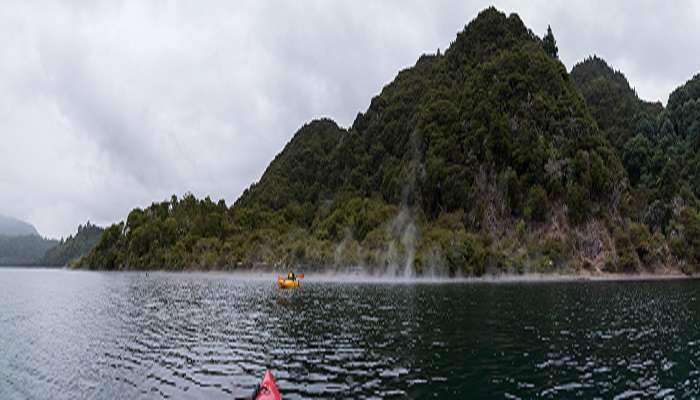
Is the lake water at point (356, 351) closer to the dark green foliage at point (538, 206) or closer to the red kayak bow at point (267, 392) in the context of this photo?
the red kayak bow at point (267, 392)

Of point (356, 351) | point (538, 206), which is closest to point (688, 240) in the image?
point (538, 206)

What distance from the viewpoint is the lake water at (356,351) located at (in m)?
28.5

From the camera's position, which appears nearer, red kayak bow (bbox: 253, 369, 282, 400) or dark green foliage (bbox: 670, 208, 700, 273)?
red kayak bow (bbox: 253, 369, 282, 400)

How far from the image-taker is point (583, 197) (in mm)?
197250

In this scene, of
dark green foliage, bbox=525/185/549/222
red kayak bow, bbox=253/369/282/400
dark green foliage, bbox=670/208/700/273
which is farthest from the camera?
dark green foliage, bbox=525/185/549/222

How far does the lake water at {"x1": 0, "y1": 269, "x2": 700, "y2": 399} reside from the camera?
93.6 feet

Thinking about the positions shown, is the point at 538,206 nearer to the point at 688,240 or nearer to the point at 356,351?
the point at 688,240

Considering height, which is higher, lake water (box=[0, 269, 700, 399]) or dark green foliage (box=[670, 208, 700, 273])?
dark green foliage (box=[670, 208, 700, 273])

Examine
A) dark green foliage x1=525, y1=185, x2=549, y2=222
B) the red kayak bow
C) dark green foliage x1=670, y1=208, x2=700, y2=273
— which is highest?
dark green foliage x1=525, y1=185, x2=549, y2=222

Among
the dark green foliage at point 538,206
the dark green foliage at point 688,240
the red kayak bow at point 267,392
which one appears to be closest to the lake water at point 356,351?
the red kayak bow at point 267,392

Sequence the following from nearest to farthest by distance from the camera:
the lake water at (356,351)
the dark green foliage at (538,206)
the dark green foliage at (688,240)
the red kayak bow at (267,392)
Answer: the red kayak bow at (267,392) < the lake water at (356,351) < the dark green foliage at (688,240) < the dark green foliage at (538,206)

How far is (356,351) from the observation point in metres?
37.8

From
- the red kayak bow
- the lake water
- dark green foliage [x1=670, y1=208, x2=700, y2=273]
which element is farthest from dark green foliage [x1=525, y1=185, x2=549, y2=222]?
the red kayak bow

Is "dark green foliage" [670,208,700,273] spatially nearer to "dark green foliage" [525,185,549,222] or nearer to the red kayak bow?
"dark green foliage" [525,185,549,222]
